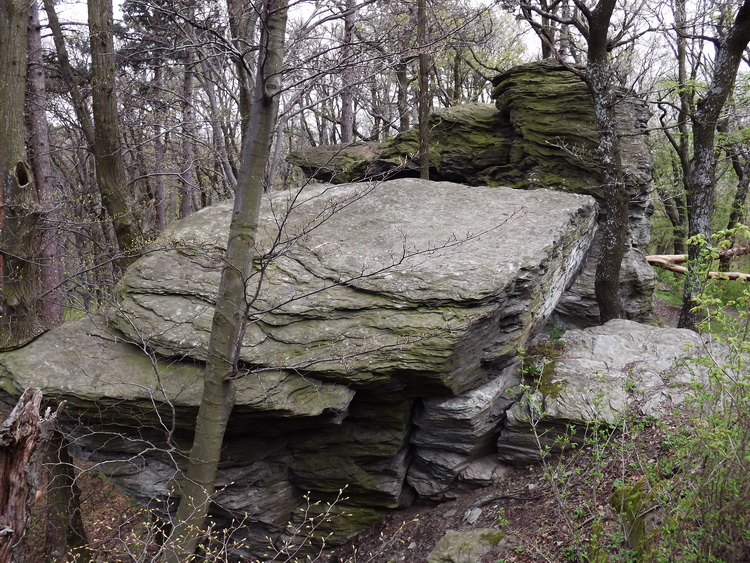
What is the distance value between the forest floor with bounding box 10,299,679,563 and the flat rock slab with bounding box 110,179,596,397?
127cm

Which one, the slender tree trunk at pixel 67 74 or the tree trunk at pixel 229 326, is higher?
the slender tree trunk at pixel 67 74

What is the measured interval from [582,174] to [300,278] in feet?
15.8

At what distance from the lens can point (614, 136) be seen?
675cm

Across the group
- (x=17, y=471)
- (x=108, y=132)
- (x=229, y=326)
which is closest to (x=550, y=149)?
(x=229, y=326)

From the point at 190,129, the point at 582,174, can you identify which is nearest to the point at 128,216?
the point at 190,129

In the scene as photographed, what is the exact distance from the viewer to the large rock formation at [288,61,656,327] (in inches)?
Result: 307

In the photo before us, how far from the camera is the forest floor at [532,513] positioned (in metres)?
4.22

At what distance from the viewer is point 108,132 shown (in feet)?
23.1

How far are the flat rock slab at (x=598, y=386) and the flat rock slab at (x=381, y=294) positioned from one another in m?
0.60

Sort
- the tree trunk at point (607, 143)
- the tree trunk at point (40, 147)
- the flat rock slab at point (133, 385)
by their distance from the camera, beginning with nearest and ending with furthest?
the flat rock slab at point (133, 385)
the tree trunk at point (607, 143)
the tree trunk at point (40, 147)

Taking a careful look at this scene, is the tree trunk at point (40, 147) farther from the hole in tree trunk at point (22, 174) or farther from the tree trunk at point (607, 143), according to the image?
the tree trunk at point (607, 143)

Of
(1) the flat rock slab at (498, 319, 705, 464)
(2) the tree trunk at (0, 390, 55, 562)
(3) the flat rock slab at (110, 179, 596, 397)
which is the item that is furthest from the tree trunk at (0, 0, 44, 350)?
(1) the flat rock slab at (498, 319, 705, 464)

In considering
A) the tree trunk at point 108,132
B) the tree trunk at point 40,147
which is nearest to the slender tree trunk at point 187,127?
the tree trunk at point 108,132

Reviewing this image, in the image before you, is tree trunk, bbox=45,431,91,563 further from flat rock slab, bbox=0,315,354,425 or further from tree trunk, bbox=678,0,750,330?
tree trunk, bbox=678,0,750,330
